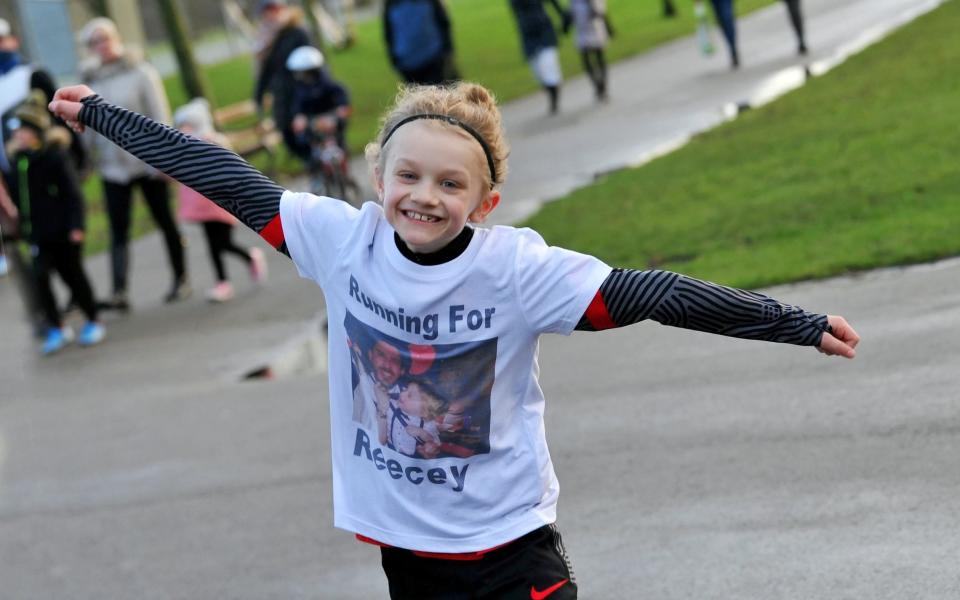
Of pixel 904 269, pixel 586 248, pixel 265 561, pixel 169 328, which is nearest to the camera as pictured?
pixel 265 561

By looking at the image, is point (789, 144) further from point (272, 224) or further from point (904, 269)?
point (272, 224)

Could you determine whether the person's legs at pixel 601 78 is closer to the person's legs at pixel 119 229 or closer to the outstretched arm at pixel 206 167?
the person's legs at pixel 119 229

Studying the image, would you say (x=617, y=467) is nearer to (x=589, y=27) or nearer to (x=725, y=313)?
(x=725, y=313)

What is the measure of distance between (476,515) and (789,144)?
932 centimetres

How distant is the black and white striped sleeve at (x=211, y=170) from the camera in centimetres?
363

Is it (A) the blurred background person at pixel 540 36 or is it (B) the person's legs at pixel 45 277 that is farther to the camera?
(A) the blurred background person at pixel 540 36

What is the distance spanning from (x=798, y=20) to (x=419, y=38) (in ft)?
18.3

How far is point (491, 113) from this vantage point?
134 inches

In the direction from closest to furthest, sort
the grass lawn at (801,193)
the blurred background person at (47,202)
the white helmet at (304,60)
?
the grass lawn at (801,193)
the blurred background person at (47,202)
the white helmet at (304,60)

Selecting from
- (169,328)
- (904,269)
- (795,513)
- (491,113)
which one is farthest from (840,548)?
(169,328)

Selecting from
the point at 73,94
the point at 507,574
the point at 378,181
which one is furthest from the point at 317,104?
the point at 507,574

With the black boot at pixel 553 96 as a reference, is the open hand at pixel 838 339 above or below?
above

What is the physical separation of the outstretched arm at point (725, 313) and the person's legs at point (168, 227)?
8.82 metres

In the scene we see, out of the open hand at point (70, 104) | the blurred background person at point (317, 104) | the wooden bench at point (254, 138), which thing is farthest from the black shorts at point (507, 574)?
the wooden bench at point (254, 138)
